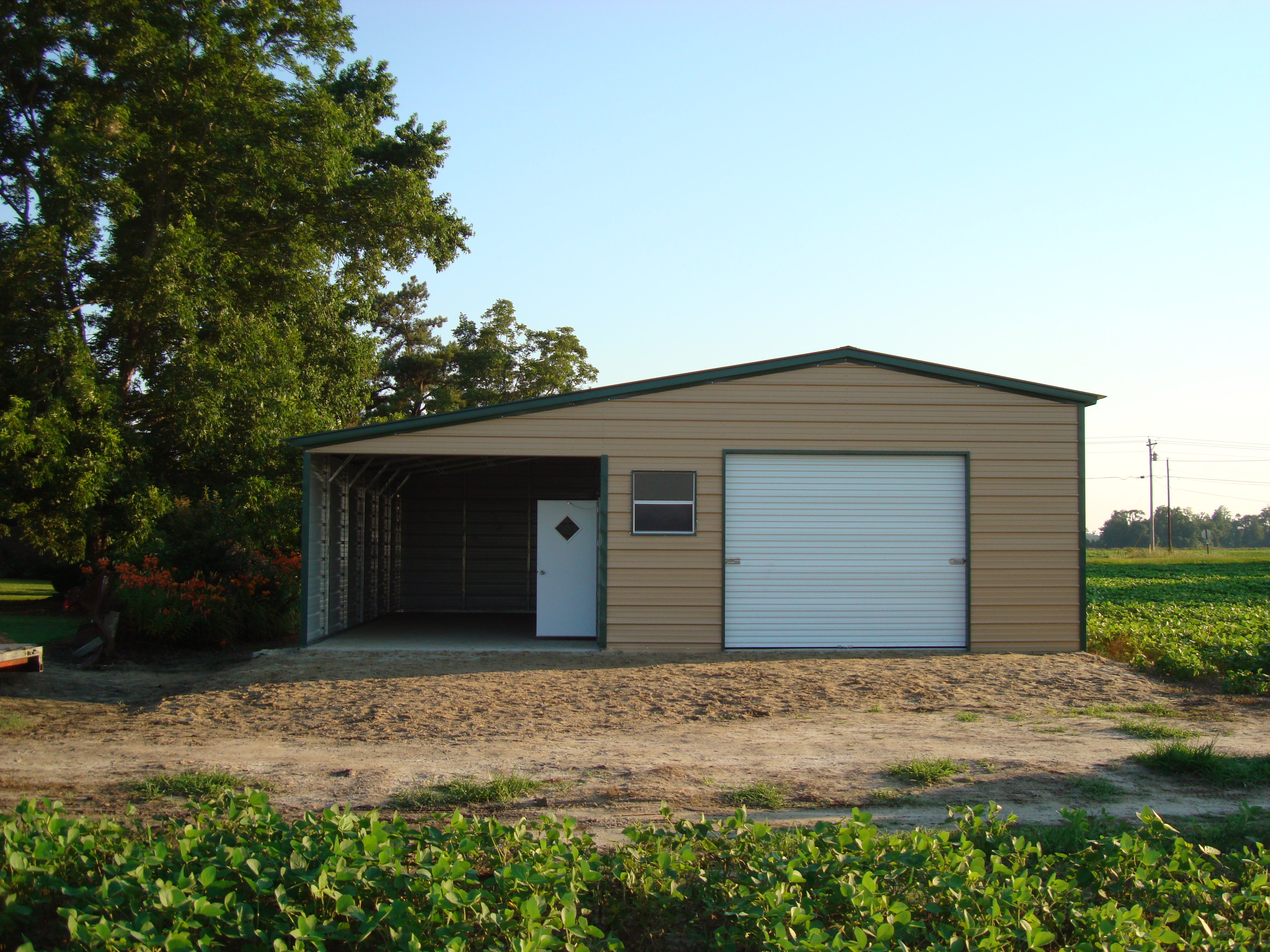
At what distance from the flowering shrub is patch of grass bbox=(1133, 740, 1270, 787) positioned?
11587 mm

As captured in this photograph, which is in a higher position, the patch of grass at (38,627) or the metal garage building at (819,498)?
the metal garage building at (819,498)

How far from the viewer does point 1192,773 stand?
20.4 ft

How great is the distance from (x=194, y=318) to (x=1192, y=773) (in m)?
16.2

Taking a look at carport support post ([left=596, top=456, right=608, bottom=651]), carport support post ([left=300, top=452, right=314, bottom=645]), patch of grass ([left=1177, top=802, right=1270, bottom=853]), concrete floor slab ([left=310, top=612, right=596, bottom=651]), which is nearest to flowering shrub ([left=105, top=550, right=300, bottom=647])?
concrete floor slab ([left=310, top=612, right=596, bottom=651])

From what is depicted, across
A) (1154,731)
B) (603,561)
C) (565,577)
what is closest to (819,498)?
(603,561)

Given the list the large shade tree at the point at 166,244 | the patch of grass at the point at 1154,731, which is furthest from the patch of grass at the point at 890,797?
the large shade tree at the point at 166,244

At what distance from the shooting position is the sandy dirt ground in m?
5.77

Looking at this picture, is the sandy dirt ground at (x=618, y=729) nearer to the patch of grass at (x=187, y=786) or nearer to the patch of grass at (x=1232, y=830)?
the patch of grass at (x=187, y=786)

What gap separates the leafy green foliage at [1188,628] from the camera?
10.4m

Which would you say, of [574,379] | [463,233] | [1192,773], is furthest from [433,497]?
[574,379]

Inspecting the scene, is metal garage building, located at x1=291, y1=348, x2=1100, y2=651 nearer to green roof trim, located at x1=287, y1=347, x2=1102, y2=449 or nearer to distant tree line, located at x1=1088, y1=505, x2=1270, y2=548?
green roof trim, located at x1=287, y1=347, x2=1102, y2=449

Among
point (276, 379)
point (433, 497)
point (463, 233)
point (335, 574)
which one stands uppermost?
point (463, 233)

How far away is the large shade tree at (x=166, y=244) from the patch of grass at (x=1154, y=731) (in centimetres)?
1367

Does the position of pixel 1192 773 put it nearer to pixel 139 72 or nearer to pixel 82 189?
pixel 82 189
